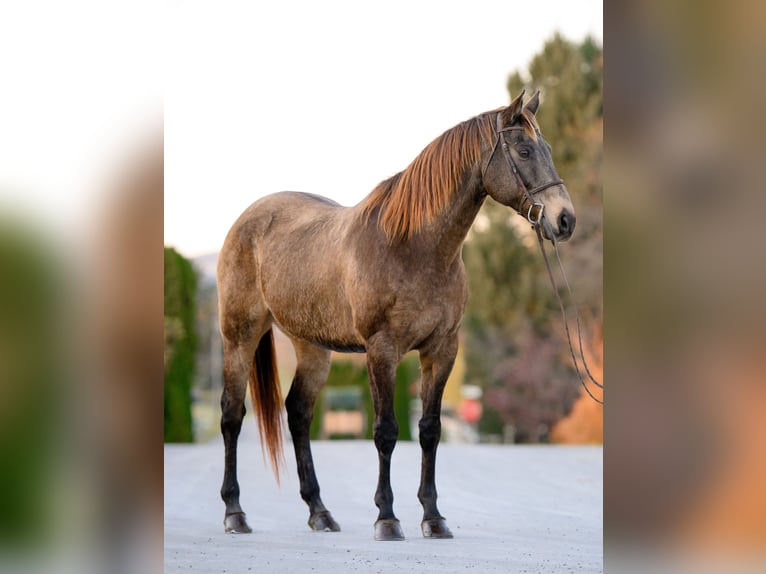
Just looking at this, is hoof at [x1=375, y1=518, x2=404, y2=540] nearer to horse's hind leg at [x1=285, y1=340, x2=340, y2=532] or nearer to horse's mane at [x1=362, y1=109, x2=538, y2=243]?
horse's hind leg at [x1=285, y1=340, x2=340, y2=532]

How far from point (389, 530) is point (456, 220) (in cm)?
159

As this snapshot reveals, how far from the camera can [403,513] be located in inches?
229

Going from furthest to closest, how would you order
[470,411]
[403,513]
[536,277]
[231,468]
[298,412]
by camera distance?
1. [470,411]
2. [536,277]
3. [403,513]
4. [298,412]
5. [231,468]

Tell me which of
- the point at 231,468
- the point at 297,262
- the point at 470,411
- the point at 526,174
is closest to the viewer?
the point at 526,174

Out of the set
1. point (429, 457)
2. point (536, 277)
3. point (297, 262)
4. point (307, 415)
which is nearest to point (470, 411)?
point (536, 277)

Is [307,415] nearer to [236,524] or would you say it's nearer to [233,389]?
[233,389]

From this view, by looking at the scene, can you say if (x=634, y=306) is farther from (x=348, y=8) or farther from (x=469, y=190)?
(x=348, y=8)

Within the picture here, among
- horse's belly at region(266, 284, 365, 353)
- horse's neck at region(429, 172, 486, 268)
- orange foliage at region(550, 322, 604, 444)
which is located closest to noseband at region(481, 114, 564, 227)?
horse's neck at region(429, 172, 486, 268)

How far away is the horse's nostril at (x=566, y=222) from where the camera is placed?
3.97 meters

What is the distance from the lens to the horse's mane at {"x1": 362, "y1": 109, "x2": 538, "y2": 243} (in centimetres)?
431

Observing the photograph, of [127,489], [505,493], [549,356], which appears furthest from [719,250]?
[549,356]

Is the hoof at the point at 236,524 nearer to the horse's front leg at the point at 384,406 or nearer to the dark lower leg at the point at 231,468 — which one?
the dark lower leg at the point at 231,468

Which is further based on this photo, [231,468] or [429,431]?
[231,468]

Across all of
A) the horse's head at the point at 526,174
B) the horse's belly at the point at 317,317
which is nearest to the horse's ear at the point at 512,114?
the horse's head at the point at 526,174
